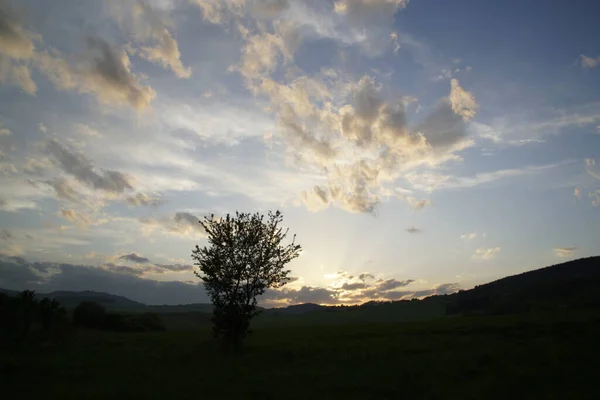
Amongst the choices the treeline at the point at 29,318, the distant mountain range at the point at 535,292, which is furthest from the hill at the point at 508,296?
the treeline at the point at 29,318

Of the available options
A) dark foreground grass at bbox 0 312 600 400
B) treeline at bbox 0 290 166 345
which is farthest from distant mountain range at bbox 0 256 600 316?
dark foreground grass at bbox 0 312 600 400

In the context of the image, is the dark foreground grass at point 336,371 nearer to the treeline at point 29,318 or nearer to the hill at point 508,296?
the treeline at point 29,318

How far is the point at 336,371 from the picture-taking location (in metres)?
30.2

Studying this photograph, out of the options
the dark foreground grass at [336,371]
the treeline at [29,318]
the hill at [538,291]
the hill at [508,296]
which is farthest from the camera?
the hill at [508,296]

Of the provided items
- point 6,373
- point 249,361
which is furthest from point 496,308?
point 6,373

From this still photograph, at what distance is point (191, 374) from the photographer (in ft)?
98.6

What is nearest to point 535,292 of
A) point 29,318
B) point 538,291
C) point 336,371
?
point 538,291

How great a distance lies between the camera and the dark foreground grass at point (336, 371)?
77.2ft

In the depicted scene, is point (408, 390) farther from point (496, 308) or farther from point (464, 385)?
point (496, 308)

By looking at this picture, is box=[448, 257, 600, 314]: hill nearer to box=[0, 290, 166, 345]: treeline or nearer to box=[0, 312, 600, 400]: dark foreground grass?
box=[0, 312, 600, 400]: dark foreground grass

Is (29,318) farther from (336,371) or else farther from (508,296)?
(508,296)

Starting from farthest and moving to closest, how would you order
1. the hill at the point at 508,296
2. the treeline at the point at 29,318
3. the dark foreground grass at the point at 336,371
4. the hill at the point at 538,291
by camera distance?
1. the hill at the point at 508,296
2. the hill at the point at 538,291
3. the treeline at the point at 29,318
4. the dark foreground grass at the point at 336,371

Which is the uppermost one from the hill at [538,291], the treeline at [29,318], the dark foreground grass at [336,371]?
the hill at [538,291]

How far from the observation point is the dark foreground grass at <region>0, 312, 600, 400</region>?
23531mm
